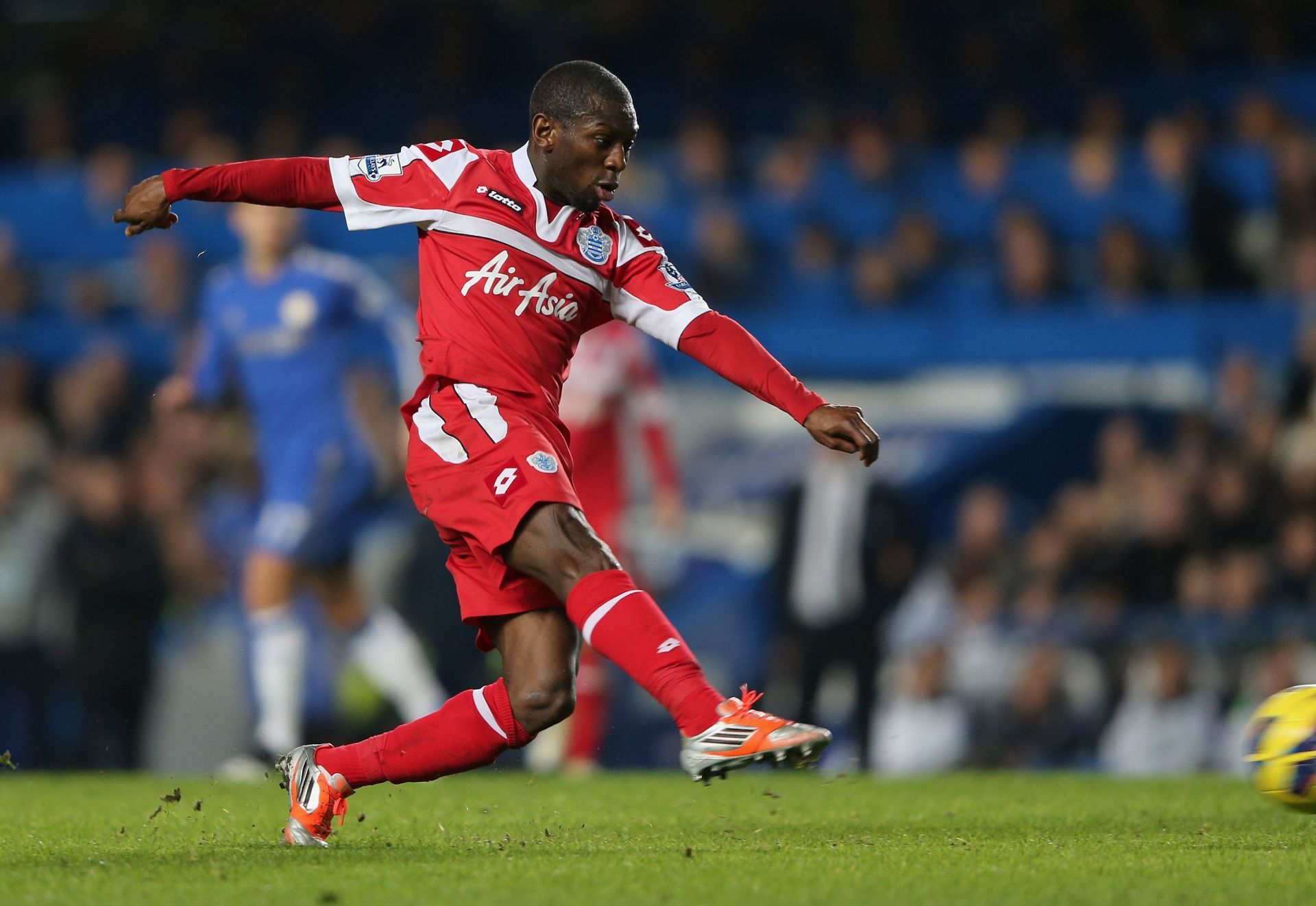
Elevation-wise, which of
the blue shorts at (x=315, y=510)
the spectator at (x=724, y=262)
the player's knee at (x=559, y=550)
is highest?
the spectator at (x=724, y=262)

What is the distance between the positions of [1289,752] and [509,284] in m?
2.59

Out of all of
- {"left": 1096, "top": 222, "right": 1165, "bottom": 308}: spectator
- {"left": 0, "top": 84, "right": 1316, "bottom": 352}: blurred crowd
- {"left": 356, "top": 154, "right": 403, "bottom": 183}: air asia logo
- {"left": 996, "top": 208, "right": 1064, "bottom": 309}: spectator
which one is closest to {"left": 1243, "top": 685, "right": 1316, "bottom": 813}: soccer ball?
{"left": 356, "top": 154, "right": 403, "bottom": 183}: air asia logo

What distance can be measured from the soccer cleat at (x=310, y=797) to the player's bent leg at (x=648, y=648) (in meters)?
0.90

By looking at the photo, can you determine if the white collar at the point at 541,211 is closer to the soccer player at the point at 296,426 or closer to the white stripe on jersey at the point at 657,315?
the white stripe on jersey at the point at 657,315

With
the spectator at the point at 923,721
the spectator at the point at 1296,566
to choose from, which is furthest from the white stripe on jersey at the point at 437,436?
the spectator at the point at 1296,566

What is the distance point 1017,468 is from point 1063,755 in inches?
104

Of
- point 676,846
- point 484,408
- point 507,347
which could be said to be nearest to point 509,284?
point 507,347

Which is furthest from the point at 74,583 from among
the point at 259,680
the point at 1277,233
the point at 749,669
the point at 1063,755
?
the point at 1277,233

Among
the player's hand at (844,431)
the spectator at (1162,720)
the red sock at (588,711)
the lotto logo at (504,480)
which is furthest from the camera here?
the spectator at (1162,720)

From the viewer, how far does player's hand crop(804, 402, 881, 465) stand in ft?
15.3

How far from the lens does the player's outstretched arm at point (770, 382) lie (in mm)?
4695

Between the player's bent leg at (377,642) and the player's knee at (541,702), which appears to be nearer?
the player's knee at (541,702)

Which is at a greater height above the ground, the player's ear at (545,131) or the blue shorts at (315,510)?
the player's ear at (545,131)

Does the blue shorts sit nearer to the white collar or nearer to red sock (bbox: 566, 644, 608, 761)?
red sock (bbox: 566, 644, 608, 761)
